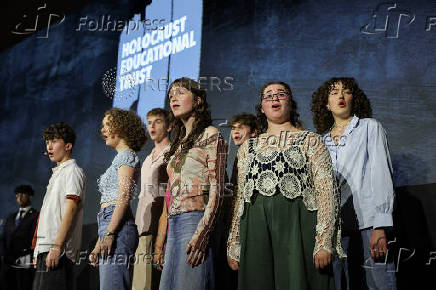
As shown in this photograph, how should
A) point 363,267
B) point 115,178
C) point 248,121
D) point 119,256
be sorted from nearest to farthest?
1. point 363,267
2. point 119,256
3. point 115,178
4. point 248,121

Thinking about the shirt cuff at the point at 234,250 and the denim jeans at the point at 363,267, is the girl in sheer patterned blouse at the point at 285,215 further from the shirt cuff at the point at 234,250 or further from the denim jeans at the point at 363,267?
the denim jeans at the point at 363,267

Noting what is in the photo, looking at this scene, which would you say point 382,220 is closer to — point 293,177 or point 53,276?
point 293,177

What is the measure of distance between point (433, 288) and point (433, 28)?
1.84 m

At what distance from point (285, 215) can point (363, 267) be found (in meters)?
0.61

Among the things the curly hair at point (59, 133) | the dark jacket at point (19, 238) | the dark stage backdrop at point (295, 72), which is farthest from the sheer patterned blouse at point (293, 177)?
the dark jacket at point (19, 238)

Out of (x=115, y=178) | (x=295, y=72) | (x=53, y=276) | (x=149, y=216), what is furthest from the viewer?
(x=295, y=72)

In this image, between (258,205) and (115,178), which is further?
(115,178)

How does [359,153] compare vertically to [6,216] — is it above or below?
above

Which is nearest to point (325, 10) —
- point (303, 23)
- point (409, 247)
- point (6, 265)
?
point (303, 23)

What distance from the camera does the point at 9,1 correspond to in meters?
5.56

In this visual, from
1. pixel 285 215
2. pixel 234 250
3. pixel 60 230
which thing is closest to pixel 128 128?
pixel 60 230

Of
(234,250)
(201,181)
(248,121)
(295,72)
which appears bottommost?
(234,250)

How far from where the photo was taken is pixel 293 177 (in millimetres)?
2562

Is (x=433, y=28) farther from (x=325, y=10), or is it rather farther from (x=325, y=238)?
(x=325, y=238)
